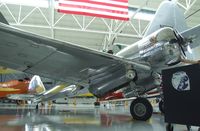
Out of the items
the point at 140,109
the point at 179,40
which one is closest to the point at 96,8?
the point at 179,40

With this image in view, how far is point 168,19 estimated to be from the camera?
19.9ft

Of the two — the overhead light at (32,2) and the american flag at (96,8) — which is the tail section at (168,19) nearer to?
the american flag at (96,8)

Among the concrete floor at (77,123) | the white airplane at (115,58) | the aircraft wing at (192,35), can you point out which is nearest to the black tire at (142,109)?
the white airplane at (115,58)

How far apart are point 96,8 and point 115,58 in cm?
805

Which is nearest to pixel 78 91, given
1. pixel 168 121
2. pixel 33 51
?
pixel 33 51

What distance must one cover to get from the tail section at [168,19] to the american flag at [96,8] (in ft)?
21.6

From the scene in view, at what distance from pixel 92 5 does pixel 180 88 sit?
1067cm

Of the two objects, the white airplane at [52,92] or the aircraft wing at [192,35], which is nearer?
the aircraft wing at [192,35]

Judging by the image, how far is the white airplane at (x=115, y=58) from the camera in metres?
4.99

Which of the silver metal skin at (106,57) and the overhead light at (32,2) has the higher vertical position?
the overhead light at (32,2)

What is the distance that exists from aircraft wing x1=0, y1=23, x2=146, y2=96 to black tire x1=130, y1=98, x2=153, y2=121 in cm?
62

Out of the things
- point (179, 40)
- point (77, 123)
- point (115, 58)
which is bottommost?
point (77, 123)

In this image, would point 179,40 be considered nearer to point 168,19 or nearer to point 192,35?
point 192,35

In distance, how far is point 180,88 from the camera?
251 centimetres
